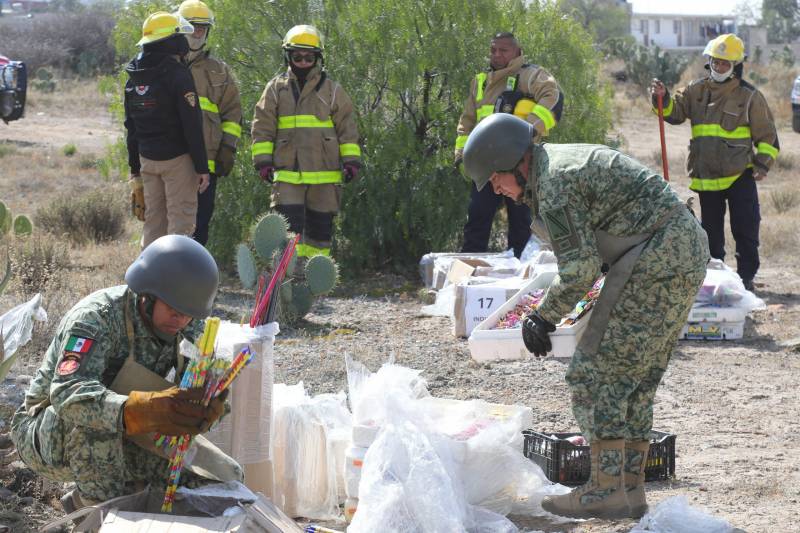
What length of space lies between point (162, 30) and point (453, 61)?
3300 millimetres

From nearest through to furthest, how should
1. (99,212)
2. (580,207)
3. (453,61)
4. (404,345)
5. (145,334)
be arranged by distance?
1. (145,334)
2. (580,207)
3. (404,345)
4. (453,61)
5. (99,212)

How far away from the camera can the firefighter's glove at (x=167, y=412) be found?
3.64 metres

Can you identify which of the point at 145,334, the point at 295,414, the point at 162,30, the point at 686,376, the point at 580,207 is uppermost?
the point at 162,30

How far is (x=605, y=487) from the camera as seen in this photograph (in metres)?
4.77

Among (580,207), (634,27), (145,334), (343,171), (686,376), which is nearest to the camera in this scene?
(145,334)

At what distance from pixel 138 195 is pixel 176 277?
5.12 metres

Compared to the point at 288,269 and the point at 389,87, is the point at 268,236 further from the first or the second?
the point at 389,87

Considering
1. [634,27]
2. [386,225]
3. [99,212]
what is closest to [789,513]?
[386,225]

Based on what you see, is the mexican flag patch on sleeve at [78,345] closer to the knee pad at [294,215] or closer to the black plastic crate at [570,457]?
the black plastic crate at [570,457]

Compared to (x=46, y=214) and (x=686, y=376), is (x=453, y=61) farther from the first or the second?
(x=46, y=214)

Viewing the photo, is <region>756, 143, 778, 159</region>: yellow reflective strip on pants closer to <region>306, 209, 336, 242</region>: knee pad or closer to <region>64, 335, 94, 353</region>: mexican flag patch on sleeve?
<region>306, 209, 336, 242</region>: knee pad

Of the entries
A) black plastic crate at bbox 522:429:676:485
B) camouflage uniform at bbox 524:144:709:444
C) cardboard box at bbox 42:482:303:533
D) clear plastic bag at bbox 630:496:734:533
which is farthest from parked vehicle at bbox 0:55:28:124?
clear plastic bag at bbox 630:496:734:533

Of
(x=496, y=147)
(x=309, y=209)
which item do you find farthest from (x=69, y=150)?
(x=496, y=147)

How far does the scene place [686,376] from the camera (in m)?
7.45
